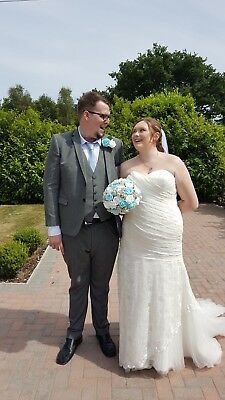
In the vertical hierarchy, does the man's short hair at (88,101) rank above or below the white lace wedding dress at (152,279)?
above

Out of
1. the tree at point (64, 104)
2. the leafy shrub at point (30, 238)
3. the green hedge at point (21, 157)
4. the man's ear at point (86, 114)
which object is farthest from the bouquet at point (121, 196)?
the tree at point (64, 104)

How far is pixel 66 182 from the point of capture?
3.04 meters

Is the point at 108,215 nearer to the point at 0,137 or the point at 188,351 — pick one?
the point at 188,351

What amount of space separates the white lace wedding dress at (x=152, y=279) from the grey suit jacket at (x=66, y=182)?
36 cm

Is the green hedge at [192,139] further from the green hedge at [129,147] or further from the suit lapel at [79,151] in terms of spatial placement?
the suit lapel at [79,151]

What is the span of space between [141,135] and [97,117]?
1.17 feet

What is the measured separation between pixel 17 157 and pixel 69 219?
9.74 metres

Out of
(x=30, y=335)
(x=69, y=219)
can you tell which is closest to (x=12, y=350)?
(x=30, y=335)

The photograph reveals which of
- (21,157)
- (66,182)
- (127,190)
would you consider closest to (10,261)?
(66,182)

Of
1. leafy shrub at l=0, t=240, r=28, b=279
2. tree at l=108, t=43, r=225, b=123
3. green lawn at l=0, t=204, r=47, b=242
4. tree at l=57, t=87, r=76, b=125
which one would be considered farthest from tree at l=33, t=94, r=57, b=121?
leafy shrub at l=0, t=240, r=28, b=279

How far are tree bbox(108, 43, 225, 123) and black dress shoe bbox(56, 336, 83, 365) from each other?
37.5 meters

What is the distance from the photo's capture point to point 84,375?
9.92ft

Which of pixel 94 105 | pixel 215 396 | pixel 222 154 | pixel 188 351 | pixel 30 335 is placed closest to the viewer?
pixel 215 396

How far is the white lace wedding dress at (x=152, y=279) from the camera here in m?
2.87
